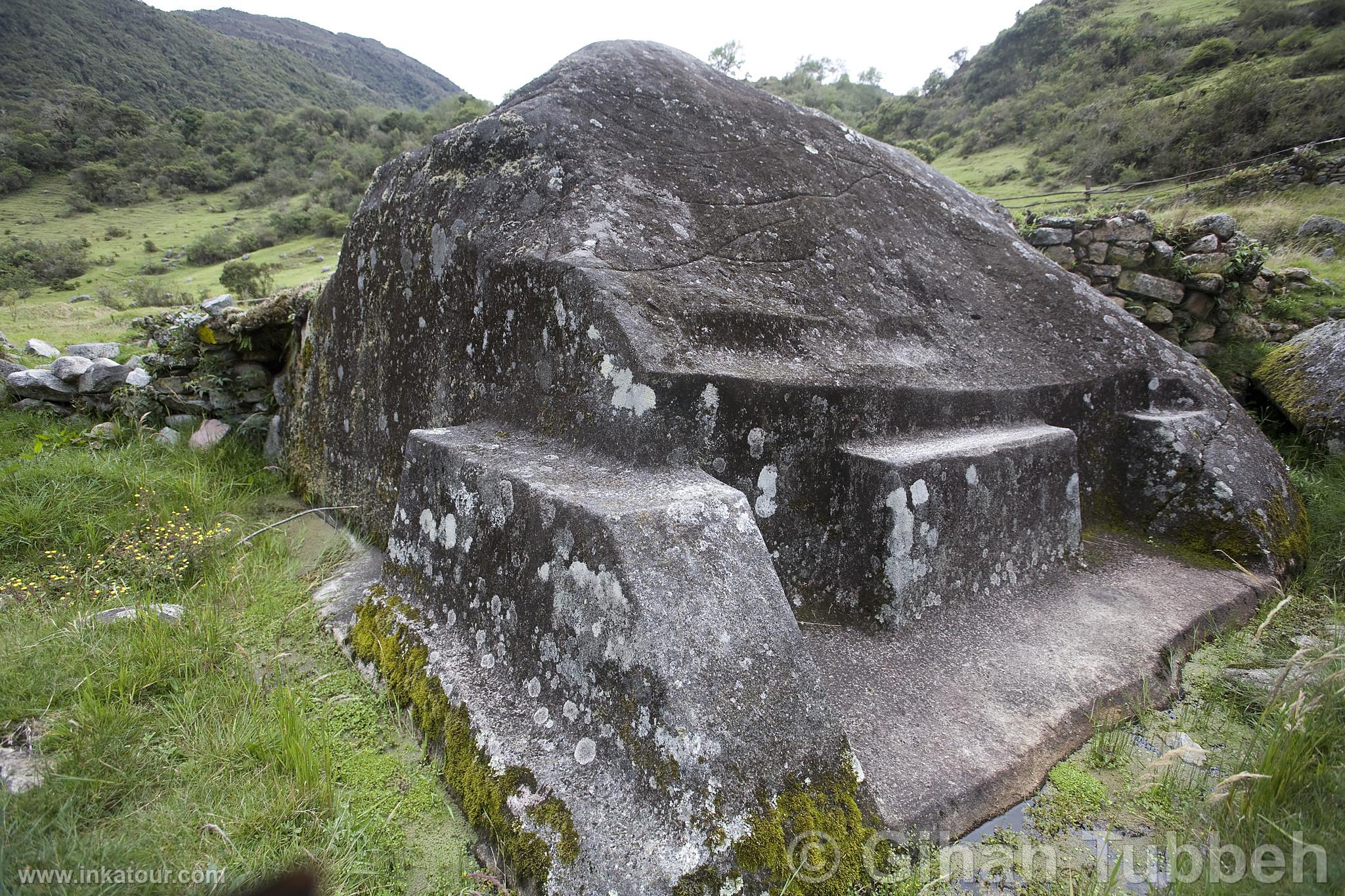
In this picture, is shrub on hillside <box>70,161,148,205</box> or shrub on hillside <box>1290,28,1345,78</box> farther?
shrub on hillside <box>70,161,148,205</box>

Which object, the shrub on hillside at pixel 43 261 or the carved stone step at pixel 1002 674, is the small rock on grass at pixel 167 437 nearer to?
the carved stone step at pixel 1002 674

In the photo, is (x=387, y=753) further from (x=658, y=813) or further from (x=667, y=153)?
(x=667, y=153)

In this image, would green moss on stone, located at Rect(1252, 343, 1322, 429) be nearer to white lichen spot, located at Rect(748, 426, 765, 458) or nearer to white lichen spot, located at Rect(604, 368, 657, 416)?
white lichen spot, located at Rect(748, 426, 765, 458)

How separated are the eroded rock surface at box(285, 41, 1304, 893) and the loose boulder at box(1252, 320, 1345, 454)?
3.49 ft

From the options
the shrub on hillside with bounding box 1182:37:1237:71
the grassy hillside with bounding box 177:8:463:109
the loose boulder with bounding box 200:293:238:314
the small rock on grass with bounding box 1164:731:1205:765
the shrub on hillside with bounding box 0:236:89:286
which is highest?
the grassy hillside with bounding box 177:8:463:109

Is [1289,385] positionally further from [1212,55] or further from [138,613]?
[1212,55]

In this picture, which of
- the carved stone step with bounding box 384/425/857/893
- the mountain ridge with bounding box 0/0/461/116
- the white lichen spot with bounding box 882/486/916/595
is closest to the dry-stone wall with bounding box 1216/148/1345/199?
the white lichen spot with bounding box 882/486/916/595

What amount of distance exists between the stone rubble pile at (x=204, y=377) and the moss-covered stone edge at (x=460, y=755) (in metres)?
2.97

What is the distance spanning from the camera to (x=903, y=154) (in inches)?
163

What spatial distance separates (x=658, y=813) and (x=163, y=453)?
14.9ft

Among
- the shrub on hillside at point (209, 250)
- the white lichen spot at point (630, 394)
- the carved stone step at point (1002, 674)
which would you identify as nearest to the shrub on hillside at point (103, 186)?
the shrub on hillside at point (209, 250)

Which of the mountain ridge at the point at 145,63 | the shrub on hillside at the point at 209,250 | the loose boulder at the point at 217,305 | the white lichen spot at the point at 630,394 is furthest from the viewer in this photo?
the mountain ridge at the point at 145,63

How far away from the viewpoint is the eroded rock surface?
147 cm

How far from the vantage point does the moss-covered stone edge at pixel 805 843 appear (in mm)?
1292
